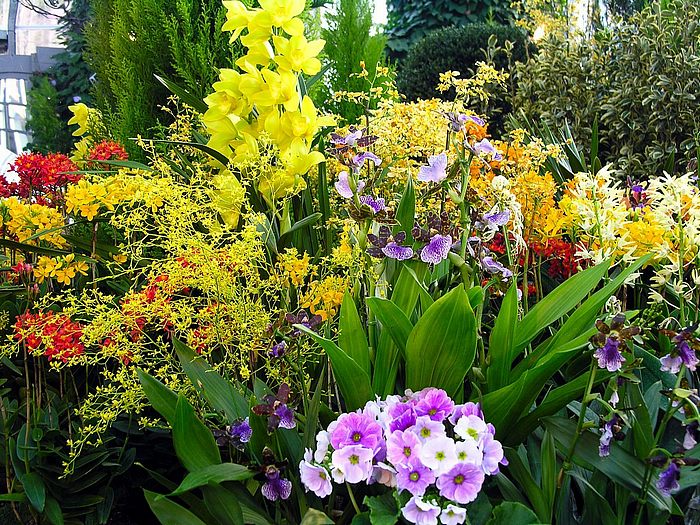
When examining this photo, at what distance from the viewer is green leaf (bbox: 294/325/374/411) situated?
1375mm

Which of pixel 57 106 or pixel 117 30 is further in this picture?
pixel 57 106

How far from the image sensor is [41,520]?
176cm

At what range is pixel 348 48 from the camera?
12.9 feet

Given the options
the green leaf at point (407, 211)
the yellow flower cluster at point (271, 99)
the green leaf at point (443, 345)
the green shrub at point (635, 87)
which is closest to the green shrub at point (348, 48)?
the green shrub at point (635, 87)

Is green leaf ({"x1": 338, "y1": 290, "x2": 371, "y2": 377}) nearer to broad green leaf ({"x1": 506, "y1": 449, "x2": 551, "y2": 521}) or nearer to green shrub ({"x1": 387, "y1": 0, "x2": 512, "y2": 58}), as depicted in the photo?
broad green leaf ({"x1": 506, "y1": 449, "x2": 551, "y2": 521})

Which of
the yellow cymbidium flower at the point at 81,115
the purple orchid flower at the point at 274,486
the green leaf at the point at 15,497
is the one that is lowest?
the green leaf at the point at 15,497

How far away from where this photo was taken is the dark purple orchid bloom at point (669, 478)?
48.4 inches

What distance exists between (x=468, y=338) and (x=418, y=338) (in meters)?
0.10

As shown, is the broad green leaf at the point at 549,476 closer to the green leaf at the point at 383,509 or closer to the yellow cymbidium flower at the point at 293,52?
the green leaf at the point at 383,509

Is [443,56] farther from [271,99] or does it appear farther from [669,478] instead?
[669,478]

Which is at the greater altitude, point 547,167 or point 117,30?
point 117,30

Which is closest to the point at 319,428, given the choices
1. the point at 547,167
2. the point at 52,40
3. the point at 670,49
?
the point at 547,167

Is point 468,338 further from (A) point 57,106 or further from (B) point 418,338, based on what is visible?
(A) point 57,106

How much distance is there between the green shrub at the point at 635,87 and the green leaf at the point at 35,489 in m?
3.22
